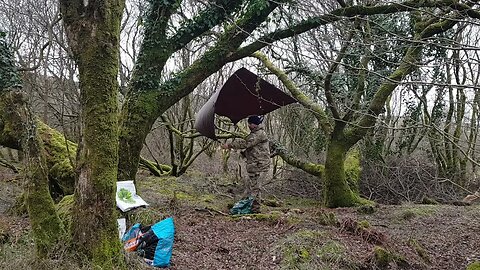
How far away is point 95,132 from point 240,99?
174 inches

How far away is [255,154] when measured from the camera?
707 cm

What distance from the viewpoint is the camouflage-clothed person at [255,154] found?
23.0 feet

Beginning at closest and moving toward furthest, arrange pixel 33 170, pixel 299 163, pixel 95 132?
pixel 33 170 < pixel 95 132 < pixel 299 163

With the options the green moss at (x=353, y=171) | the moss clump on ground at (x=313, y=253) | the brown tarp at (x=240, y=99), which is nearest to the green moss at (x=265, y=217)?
the moss clump on ground at (x=313, y=253)

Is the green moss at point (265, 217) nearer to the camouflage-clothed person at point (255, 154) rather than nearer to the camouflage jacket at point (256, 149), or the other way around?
the camouflage-clothed person at point (255, 154)

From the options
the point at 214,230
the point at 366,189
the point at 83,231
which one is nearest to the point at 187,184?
the point at 366,189

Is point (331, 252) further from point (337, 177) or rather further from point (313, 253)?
point (337, 177)

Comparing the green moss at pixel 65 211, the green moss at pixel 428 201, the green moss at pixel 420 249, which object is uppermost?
the green moss at pixel 65 211

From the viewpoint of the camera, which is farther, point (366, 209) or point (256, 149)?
point (366, 209)

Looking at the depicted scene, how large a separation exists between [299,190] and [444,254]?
548 cm

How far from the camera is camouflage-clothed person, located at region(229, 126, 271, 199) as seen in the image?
7.00m

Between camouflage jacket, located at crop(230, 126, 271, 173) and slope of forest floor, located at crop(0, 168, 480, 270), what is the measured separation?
0.95 meters

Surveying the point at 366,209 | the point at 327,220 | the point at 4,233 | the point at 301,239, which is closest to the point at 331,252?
the point at 301,239

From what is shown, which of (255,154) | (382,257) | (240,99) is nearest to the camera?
(382,257)
